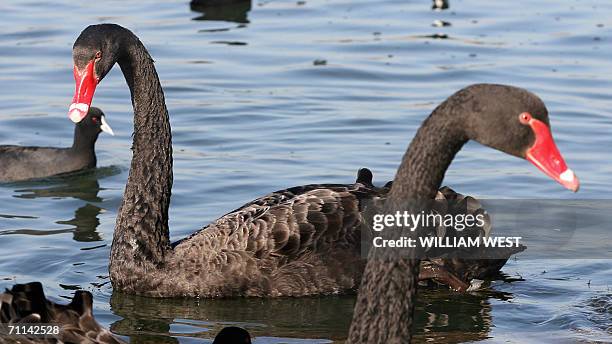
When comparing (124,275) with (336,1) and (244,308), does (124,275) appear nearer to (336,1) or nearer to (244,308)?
(244,308)

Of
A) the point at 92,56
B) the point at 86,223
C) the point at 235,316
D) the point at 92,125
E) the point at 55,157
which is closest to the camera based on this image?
the point at 235,316

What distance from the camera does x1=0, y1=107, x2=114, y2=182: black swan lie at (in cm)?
1058

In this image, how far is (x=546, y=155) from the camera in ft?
15.8

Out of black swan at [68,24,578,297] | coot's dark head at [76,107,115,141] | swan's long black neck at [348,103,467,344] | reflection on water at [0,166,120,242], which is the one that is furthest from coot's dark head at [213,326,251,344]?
coot's dark head at [76,107,115,141]

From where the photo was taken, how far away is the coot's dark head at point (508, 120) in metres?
4.75

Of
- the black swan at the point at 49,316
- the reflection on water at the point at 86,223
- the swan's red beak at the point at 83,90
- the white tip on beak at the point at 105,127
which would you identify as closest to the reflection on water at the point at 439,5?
the white tip on beak at the point at 105,127

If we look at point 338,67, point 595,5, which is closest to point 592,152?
point 338,67

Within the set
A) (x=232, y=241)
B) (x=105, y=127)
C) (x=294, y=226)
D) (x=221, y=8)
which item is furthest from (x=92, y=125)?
(x=221, y=8)

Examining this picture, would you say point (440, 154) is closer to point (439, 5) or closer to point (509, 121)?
point (509, 121)

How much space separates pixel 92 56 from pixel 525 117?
334cm

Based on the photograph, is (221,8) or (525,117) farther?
(221,8)

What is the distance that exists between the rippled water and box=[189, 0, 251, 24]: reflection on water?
2.0 inches

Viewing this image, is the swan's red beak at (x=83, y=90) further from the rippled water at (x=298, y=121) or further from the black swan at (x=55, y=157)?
the black swan at (x=55, y=157)

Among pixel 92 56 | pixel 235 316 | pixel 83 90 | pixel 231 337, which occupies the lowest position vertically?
pixel 235 316
